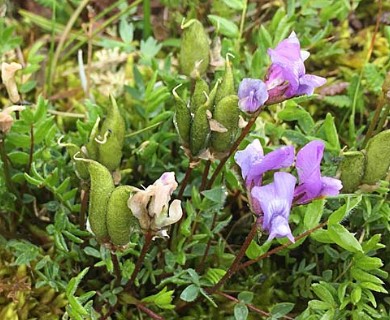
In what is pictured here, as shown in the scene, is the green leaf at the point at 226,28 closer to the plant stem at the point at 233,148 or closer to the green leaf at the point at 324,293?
the plant stem at the point at 233,148

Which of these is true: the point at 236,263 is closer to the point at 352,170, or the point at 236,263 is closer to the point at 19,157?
the point at 352,170

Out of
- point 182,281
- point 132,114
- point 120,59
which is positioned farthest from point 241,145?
point 120,59

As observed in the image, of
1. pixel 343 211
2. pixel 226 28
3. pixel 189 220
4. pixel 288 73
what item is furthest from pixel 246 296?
pixel 226 28

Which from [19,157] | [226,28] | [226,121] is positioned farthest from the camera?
[226,28]

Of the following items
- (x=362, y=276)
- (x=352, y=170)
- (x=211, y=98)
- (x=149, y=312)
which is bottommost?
(x=149, y=312)

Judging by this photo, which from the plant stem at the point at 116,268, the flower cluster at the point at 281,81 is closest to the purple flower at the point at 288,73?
the flower cluster at the point at 281,81

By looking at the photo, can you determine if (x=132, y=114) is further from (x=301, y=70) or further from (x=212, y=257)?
(x=301, y=70)
